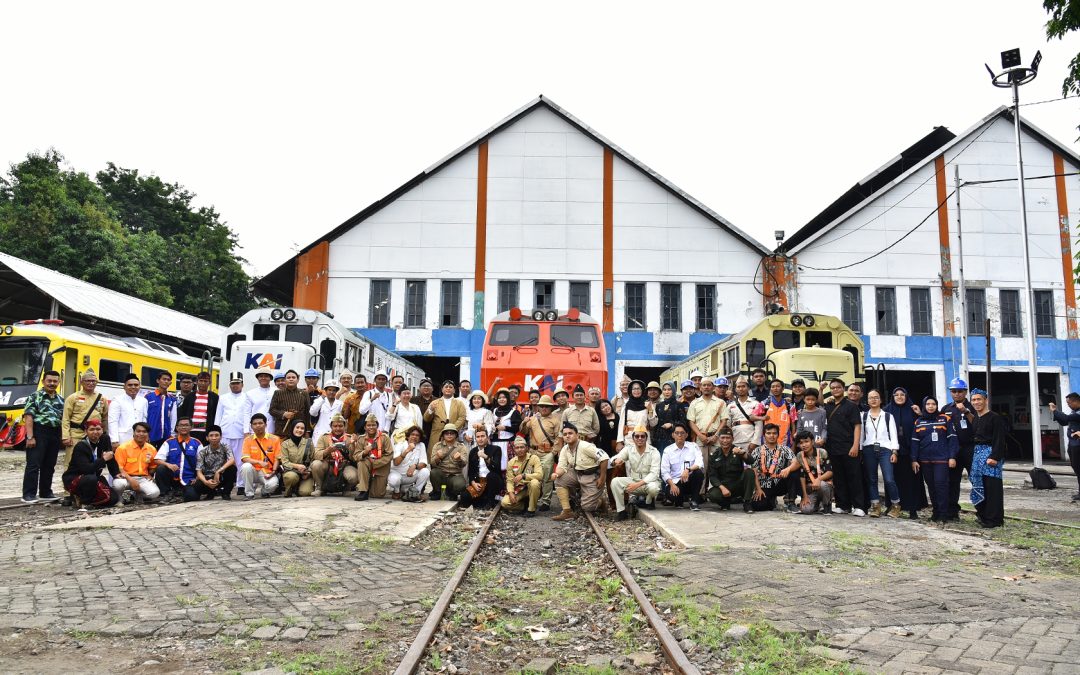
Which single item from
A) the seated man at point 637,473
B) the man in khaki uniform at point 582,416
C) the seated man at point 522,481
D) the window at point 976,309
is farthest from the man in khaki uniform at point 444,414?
the window at point 976,309

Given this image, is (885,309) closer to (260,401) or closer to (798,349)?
(798,349)

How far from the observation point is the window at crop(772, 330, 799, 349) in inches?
628

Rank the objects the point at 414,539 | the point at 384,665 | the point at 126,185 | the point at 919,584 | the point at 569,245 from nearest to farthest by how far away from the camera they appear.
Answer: the point at 384,665
the point at 919,584
the point at 414,539
the point at 569,245
the point at 126,185

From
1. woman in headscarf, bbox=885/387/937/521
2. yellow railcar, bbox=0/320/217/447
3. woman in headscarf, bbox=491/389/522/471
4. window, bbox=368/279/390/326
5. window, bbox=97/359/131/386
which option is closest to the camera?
woman in headscarf, bbox=885/387/937/521

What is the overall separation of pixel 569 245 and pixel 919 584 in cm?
2231

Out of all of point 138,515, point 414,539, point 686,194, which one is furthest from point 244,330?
point 686,194

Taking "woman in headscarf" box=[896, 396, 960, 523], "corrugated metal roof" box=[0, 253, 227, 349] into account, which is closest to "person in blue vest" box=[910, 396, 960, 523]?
"woman in headscarf" box=[896, 396, 960, 523]

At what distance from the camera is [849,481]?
10430 millimetres

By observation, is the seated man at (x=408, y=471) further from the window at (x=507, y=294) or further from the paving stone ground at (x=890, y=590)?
the window at (x=507, y=294)

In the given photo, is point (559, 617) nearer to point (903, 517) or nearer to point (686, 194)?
point (903, 517)

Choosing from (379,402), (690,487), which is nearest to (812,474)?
(690,487)

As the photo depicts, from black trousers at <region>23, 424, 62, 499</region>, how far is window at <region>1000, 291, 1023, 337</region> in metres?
29.3

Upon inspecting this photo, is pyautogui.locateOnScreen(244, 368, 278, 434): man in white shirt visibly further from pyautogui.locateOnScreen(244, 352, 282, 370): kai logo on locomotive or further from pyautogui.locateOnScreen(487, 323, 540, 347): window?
pyautogui.locateOnScreen(487, 323, 540, 347): window

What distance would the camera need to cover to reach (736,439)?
11.0 metres
